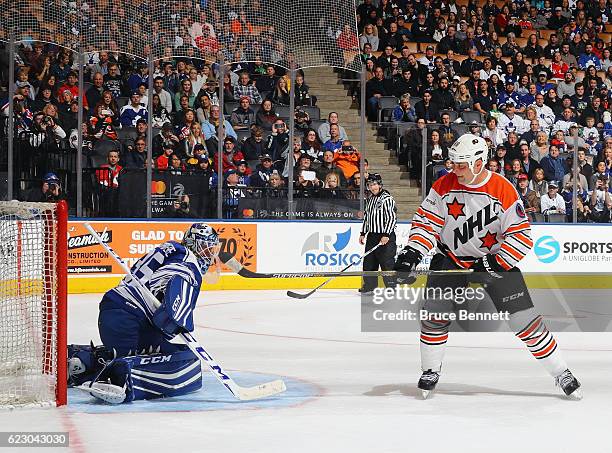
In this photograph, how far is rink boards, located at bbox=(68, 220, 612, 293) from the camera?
1182 cm

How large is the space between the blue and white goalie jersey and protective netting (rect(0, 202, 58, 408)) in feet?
1.14

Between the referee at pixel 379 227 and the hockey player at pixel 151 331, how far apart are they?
6425 millimetres

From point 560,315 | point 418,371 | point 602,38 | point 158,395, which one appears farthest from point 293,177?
point 602,38

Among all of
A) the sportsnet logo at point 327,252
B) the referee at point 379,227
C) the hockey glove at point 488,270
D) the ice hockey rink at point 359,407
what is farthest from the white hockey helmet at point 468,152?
the sportsnet logo at point 327,252

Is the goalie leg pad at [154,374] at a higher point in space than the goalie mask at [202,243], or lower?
lower

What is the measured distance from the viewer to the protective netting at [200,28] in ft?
37.1

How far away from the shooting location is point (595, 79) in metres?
17.1

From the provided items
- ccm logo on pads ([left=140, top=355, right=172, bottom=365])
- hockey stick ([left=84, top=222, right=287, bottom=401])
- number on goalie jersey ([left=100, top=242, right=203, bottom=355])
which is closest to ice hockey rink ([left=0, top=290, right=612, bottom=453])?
hockey stick ([left=84, top=222, right=287, bottom=401])

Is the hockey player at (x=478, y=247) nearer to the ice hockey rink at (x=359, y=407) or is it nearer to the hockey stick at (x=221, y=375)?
the ice hockey rink at (x=359, y=407)

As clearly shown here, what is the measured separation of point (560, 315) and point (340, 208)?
11.4ft

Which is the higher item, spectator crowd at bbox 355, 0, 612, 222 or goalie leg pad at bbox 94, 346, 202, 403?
spectator crowd at bbox 355, 0, 612, 222

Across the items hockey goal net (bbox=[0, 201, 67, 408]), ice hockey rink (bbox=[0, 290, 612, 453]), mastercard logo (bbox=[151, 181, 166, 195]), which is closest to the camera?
ice hockey rink (bbox=[0, 290, 612, 453])

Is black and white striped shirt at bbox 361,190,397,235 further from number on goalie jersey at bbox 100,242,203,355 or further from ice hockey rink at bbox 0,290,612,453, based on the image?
number on goalie jersey at bbox 100,242,203,355

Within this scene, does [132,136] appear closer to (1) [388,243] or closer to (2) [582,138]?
(1) [388,243]
